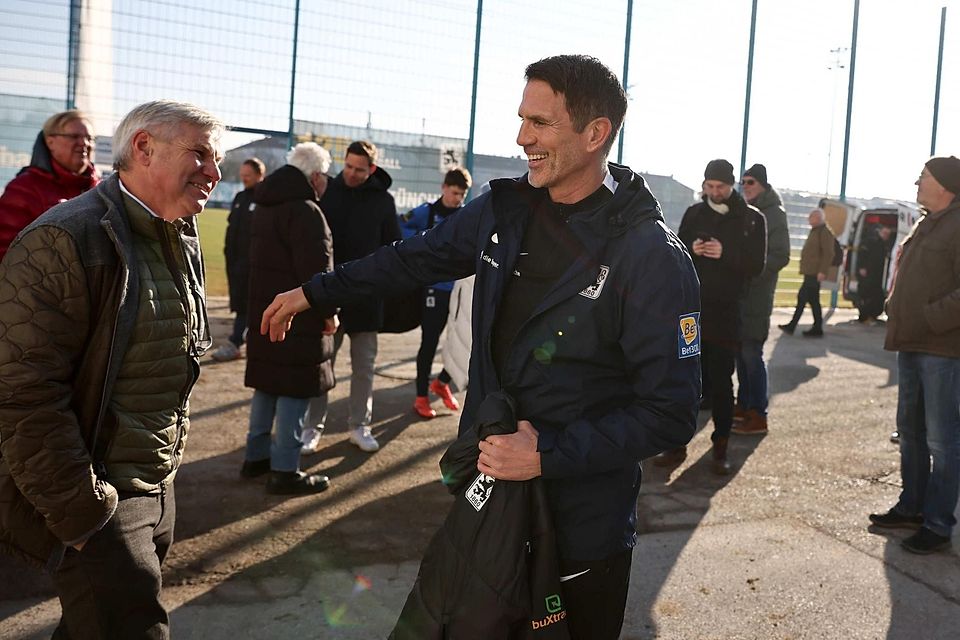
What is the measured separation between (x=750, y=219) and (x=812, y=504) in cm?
196

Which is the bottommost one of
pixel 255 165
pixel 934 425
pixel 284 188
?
pixel 934 425

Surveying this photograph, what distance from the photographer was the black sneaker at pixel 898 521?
4582 millimetres

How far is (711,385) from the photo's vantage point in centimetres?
569

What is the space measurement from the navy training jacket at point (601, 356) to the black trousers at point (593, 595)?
36 mm

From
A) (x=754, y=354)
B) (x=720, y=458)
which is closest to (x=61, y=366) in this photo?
(x=720, y=458)

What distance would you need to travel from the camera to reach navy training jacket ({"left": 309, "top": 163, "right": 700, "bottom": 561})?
6.27 feet

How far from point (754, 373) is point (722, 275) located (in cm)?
132

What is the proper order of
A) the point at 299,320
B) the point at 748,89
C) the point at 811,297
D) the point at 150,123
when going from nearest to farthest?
the point at 150,123
the point at 299,320
the point at 811,297
the point at 748,89

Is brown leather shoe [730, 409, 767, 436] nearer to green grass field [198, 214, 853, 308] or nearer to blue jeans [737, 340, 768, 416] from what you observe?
blue jeans [737, 340, 768, 416]

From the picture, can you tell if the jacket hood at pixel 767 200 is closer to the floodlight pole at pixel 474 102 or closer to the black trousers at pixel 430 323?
the black trousers at pixel 430 323

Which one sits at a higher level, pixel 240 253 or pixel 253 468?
pixel 240 253

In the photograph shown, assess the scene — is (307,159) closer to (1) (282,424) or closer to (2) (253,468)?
(1) (282,424)

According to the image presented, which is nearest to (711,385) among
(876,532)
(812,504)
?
(812,504)

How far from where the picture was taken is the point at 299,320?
450 cm
